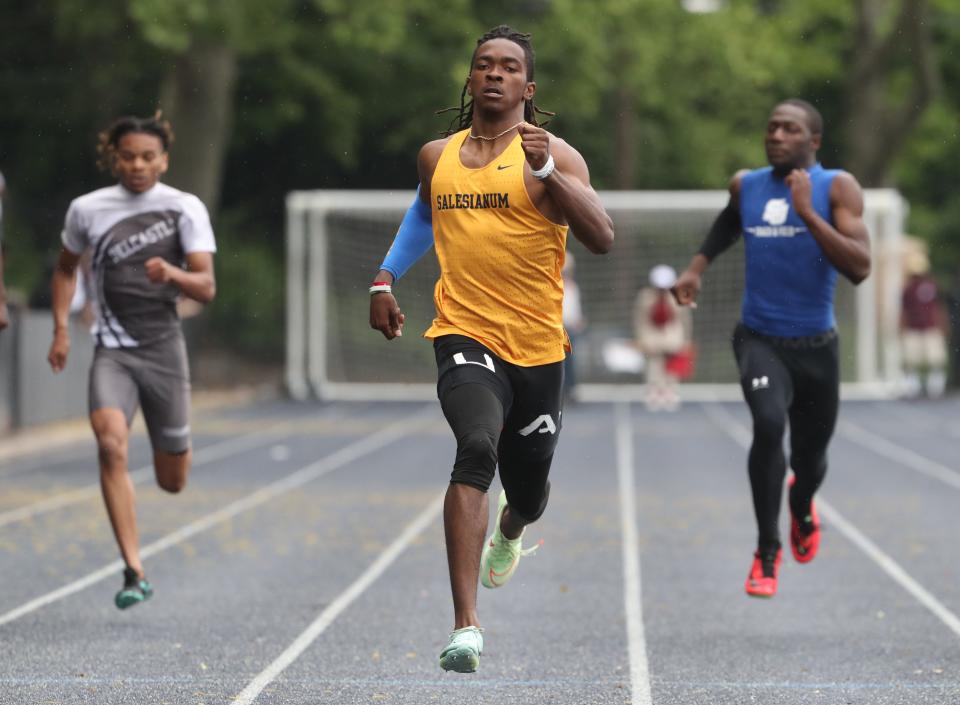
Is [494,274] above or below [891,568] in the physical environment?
above

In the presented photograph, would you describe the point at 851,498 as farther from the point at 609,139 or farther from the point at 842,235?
the point at 609,139

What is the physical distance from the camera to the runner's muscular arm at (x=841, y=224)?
7660 millimetres

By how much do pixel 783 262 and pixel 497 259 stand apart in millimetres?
2265

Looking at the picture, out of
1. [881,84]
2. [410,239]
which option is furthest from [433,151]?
[881,84]

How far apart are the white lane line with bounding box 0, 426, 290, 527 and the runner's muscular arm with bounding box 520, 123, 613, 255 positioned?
6.83 metres

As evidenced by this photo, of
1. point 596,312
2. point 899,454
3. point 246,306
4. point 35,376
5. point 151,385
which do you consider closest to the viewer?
point 151,385

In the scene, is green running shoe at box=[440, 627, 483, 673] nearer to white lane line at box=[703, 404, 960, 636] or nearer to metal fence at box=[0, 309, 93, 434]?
white lane line at box=[703, 404, 960, 636]

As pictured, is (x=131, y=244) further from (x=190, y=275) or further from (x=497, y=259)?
(x=497, y=259)

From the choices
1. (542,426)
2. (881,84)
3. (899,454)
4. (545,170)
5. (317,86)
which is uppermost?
(881,84)

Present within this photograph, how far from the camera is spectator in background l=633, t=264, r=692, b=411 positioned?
2652cm

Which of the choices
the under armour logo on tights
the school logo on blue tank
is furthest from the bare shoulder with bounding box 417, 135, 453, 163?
the school logo on blue tank

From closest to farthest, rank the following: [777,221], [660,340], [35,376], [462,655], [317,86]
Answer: [462,655] → [777,221] → [35,376] → [660,340] → [317,86]

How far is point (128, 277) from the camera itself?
323 inches

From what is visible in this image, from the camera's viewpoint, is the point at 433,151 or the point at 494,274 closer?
the point at 494,274
